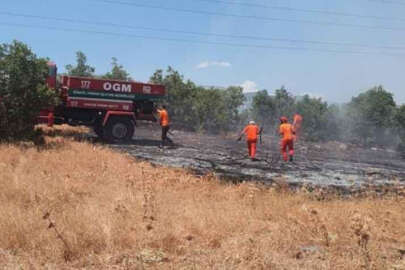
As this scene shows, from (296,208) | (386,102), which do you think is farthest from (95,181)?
(386,102)

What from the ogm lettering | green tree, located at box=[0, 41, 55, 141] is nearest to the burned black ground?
the ogm lettering

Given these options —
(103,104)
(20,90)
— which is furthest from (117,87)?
(20,90)

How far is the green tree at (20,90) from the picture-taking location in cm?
1420

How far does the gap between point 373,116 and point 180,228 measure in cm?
3212

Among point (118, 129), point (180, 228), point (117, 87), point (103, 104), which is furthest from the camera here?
point (118, 129)

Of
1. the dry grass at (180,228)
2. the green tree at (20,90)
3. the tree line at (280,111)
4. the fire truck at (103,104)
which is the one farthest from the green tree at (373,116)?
the dry grass at (180,228)

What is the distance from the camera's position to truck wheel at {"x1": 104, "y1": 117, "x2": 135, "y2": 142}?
17.8 meters

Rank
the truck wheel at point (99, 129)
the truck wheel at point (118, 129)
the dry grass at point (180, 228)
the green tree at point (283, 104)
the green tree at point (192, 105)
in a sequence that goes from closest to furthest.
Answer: the dry grass at point (180, 228), the truck wheel at point (118, 129), the truck wheel at point (99, 129), the green tree at point (192, 105), the green tree at point (283, 104)

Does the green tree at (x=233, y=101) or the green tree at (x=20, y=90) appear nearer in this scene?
the green tree at (x=20, y=90)

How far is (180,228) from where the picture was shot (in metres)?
5.57

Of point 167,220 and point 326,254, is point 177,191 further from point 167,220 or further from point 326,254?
point 326,254

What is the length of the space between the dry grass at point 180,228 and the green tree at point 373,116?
2789cm

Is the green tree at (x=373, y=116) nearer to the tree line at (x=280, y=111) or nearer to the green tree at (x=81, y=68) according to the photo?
the tree line at (x=280, y=111)

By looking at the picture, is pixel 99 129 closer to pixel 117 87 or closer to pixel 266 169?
pixel 117 87
